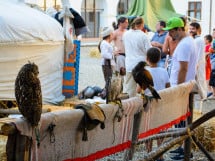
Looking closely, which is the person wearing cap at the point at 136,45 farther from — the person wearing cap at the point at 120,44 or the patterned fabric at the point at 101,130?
the patterned fabric at the point at 101,130

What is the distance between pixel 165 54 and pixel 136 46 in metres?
0.81

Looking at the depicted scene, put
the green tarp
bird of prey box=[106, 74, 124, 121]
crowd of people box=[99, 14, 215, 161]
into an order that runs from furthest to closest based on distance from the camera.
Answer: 1. the green tarp
2. crowd of people box=[99, 14, 215, 161]
3. bird of prey box=[106, 74, 124, 121]

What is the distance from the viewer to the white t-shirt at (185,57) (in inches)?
232

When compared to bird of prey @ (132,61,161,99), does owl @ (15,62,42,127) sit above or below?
above

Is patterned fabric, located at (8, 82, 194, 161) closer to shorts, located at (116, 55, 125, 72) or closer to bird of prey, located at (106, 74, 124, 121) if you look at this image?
bird of prey, located at (106, 74, 124, 121)

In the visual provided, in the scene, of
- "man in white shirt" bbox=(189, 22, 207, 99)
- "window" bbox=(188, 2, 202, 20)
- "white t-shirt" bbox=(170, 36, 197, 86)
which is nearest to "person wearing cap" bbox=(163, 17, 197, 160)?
"white t-shirt" bbox=(170, 36, 197, 86)

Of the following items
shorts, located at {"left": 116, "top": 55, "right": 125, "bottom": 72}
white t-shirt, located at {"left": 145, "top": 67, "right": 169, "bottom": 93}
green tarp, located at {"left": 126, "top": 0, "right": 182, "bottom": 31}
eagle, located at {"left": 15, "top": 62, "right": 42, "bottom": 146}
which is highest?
green tarp, located at {"left": 126, "top": 0, "right": 182, "bottom": 31}

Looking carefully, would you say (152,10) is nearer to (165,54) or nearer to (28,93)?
(165,54)

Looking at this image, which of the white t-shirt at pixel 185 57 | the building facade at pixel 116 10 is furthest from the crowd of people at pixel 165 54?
the building facade at pixel 116 10

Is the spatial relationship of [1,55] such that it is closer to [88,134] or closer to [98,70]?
[88,134]

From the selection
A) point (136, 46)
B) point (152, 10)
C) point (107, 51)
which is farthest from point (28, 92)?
point (152, 10)

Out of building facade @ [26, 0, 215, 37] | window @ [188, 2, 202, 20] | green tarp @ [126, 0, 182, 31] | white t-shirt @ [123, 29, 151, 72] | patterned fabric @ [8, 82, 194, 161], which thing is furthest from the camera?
window @ [188, 2, 202, 20]

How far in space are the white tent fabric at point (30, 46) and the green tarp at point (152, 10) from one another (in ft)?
44.9

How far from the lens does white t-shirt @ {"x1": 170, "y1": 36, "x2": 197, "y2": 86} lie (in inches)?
232
